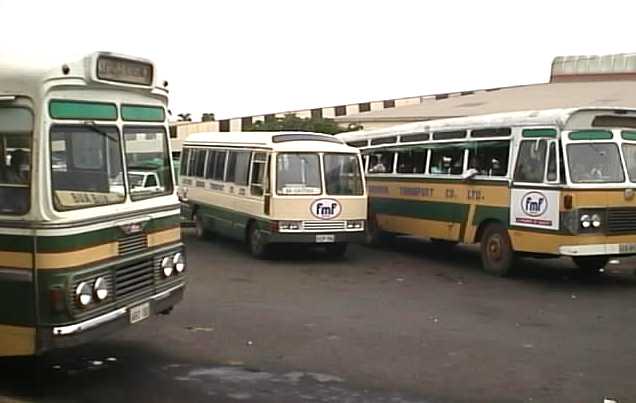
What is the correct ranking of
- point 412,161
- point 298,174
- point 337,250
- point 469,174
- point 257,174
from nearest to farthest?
point 469,174 < point 298,174 < point 257,174 < point 337,250 < point 412,161

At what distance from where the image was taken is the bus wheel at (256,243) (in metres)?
16.9

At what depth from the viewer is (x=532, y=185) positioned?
1394cm

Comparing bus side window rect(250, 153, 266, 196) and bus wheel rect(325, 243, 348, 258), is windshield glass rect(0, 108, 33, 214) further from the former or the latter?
bus wheel rect(325, 243, 348, 258)

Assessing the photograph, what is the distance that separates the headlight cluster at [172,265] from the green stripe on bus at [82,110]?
1.49 metres

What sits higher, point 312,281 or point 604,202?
point 604,202

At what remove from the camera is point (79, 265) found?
709 centimetres

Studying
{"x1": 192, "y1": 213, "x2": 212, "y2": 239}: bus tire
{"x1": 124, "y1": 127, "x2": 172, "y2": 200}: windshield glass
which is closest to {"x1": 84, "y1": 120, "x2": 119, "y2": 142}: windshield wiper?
{"x1": 124, "y1": 127, "x2": 172, "y2": 200}: windshield glass

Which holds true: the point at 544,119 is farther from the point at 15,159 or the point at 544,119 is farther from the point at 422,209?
the point at 15,159

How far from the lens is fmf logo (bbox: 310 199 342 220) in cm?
1633

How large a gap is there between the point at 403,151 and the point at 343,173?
2.10 metres

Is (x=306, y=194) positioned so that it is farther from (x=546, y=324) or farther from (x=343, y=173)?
(x=546, y=324)

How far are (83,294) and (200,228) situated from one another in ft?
44.8

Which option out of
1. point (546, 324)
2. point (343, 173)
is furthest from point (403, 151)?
point (546, 324)

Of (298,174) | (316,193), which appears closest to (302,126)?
(298,174)
